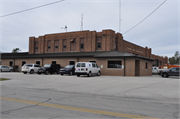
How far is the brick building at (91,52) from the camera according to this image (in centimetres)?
2691

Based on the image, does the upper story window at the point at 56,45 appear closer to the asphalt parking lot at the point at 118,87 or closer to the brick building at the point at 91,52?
the brick building at the point at 91,52

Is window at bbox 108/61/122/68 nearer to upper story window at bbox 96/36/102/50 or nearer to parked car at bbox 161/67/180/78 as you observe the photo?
parked car at bbox 161/67/180/78

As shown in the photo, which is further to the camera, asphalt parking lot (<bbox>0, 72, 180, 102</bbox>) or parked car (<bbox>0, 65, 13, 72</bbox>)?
parked car (<bbox>0, 65, 13, 72</bbox>)

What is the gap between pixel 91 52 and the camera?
114ft

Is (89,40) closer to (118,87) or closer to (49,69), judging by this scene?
(49,69)

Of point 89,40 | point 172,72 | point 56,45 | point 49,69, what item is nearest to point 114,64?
point 172,72

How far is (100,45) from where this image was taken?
116 feet

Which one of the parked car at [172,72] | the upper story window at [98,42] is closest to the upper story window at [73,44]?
the upper story window at [98,42]

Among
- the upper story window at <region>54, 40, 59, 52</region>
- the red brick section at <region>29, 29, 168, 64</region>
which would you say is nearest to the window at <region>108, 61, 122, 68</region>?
the red brick section at <region>29, 29, 168, 64</region>

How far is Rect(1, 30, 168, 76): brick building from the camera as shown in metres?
26.9

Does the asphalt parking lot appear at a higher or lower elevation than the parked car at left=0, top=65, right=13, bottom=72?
lower

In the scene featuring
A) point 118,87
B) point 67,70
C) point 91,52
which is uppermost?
point 91,52

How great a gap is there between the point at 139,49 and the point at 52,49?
29005 millimetres

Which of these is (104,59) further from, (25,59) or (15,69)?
(15,69)
